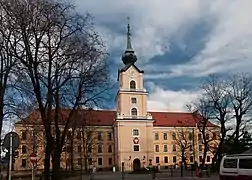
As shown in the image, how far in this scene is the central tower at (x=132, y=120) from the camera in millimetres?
95062

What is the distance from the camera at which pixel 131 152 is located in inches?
3755

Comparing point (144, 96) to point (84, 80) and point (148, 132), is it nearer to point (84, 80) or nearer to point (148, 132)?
point (148, 132)

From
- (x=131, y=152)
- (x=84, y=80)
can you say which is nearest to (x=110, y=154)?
(x=131, y=152)

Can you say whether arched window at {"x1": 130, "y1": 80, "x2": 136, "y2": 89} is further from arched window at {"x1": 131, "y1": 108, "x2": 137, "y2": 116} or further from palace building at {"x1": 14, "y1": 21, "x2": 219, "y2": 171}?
arched window at {"x1": 131, "y1": 108, "x2": 137, "y2": 116}

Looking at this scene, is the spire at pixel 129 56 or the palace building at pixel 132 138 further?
the spire at pixel 129 56

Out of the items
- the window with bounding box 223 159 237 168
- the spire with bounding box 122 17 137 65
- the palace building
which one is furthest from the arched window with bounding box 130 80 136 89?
the window with bounding box 223 159 237 168

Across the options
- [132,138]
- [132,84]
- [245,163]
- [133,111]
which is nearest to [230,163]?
[245,163]

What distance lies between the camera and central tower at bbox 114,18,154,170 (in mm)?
95062

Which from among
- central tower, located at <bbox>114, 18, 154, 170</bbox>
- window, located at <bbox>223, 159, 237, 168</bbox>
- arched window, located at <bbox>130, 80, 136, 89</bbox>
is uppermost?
arched window, located at <bbox>130, 80, 136, 89</bbox>

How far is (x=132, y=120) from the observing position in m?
96.4

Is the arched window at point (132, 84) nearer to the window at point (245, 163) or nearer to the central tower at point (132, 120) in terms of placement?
the central tower at point (132, 120)

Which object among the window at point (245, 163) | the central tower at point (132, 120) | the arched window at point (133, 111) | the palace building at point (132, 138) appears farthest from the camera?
the arched window at point (133, 111)

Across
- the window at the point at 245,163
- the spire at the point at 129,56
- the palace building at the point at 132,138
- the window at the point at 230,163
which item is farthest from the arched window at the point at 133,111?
the window at the point at 245,163

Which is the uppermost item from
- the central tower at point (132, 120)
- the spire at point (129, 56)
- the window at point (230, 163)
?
the spire at point (129, 56)
